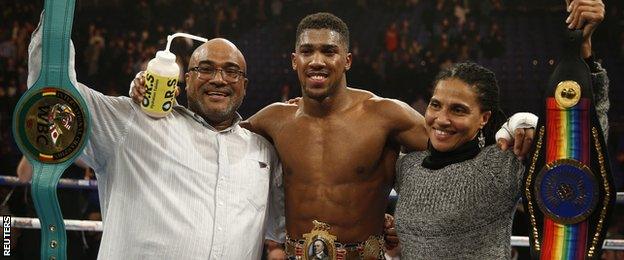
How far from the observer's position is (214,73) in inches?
90.1

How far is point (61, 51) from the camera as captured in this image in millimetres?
1783

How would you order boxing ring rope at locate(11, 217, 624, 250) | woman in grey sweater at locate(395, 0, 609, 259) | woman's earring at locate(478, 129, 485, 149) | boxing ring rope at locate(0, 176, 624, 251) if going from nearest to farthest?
woman in grey sweater at locate(395, 0, 609, 259), woman's earring at locate(478, 129, 485, 149), boxing ring rope at locate(0, 176, 624, 251), boxing ring rope at locate(11, 217, 624, 250)

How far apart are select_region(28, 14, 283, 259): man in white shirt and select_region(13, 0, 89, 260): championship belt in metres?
0.16

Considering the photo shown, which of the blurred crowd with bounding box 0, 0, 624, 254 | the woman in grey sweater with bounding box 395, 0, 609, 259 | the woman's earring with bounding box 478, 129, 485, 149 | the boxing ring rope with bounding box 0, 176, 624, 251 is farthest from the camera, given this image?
the blurred crowd with bounding box 0, 0, 624, 254

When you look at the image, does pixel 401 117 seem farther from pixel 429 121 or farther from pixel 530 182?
pixel 530 182

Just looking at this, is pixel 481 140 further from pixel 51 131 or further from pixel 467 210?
pixel 51 131

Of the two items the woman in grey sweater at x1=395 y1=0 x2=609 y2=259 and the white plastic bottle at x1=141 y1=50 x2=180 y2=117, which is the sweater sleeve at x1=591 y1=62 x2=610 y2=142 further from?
the white plastic bottle at x1=141 y1=50 x2=180 y2=117

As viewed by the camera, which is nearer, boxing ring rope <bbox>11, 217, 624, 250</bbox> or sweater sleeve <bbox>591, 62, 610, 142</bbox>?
sweater sleeve <bbox>591, 62, 610, 142</bbox>

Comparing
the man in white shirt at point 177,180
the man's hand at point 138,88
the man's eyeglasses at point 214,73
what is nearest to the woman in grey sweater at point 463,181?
the man in white shirt at point 177,180

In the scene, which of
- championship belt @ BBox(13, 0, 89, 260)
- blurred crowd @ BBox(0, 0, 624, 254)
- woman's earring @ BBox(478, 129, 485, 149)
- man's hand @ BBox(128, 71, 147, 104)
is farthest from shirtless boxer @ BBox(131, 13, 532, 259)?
blurred crowd @ BBox(0, 0, 624, 254)

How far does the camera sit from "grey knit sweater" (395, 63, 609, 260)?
1.79 metres

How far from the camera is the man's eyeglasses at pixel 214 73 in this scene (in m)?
2.29

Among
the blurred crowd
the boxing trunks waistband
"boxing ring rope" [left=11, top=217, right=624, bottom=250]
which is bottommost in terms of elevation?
"boxing ring rope" [left=11, top=217, right=624, bottom=250]

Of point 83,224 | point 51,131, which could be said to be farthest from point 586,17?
point 83,224
